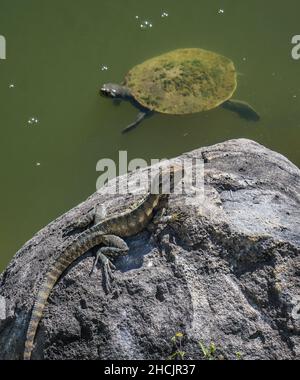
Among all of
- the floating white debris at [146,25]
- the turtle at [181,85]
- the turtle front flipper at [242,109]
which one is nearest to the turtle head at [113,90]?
the turtle at [181,85]

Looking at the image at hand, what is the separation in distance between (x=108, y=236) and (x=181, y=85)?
442 cm

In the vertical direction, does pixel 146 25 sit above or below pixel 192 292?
above

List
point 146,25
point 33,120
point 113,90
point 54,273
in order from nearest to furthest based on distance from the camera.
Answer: point 54,273
point 33,120
point 113,90
point 146,25

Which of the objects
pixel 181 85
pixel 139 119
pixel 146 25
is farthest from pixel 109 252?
pixel 146 25

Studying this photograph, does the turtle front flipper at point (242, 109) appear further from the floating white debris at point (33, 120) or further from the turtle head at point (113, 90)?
the floating white debris at point (33, 120)

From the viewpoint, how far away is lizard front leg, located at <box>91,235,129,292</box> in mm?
3689

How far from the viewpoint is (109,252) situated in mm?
3871

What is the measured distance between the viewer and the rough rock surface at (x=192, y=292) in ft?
11.2

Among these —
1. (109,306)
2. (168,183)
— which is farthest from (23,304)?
(168,183)

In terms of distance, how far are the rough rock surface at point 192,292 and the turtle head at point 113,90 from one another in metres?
3.91

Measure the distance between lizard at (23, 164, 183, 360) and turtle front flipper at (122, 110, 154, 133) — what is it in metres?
3.21

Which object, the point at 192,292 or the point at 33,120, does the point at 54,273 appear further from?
the point at 33,120
